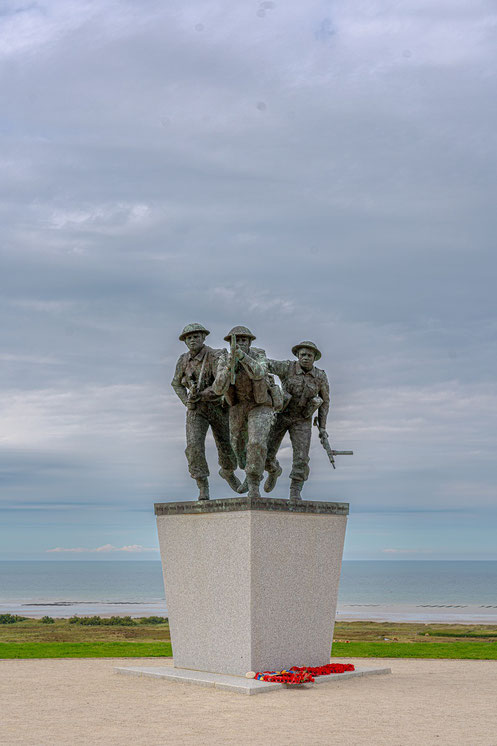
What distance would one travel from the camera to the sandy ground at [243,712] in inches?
292

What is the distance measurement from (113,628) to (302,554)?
17.3 metres

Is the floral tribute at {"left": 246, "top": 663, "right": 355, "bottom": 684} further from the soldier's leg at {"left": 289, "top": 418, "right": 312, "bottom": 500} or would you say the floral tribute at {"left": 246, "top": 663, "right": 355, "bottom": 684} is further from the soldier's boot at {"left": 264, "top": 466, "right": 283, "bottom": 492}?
the soldier's boot at {"left": 264, "top": 466, "right": 283, "bottom": 492}

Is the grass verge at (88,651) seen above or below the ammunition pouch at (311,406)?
below

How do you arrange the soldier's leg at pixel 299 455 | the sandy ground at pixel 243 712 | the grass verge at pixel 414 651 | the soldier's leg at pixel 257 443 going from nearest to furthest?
the sandy ground at pixel 243 712, the soldier's leg at pixel 257 443, the soldier's leg at pixel 299 455, the grass verge at pixel 414 651

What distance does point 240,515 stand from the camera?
10492 mm

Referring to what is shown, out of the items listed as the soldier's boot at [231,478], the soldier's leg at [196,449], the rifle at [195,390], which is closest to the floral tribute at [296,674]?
the soldier's leg at [196,449]

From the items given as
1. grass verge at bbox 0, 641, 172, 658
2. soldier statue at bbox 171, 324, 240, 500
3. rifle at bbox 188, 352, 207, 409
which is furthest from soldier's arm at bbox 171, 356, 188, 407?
grass verge at bbox 0, 641, 172, 658

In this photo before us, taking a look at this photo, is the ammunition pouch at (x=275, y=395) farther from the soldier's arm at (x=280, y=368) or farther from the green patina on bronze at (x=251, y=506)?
the green patina on bronze at (x=251, y=506)

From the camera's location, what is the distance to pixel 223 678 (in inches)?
405

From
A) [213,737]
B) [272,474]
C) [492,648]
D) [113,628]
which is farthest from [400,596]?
[213,737]

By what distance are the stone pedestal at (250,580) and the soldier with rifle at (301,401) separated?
2.97ft

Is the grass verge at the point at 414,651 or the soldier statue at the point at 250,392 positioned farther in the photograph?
the grass verge at the point at 414,651

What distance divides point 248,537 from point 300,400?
2.54 meters

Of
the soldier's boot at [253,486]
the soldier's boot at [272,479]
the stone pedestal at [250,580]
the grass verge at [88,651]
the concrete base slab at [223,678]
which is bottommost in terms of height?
the concrete base slab at [223,678]
